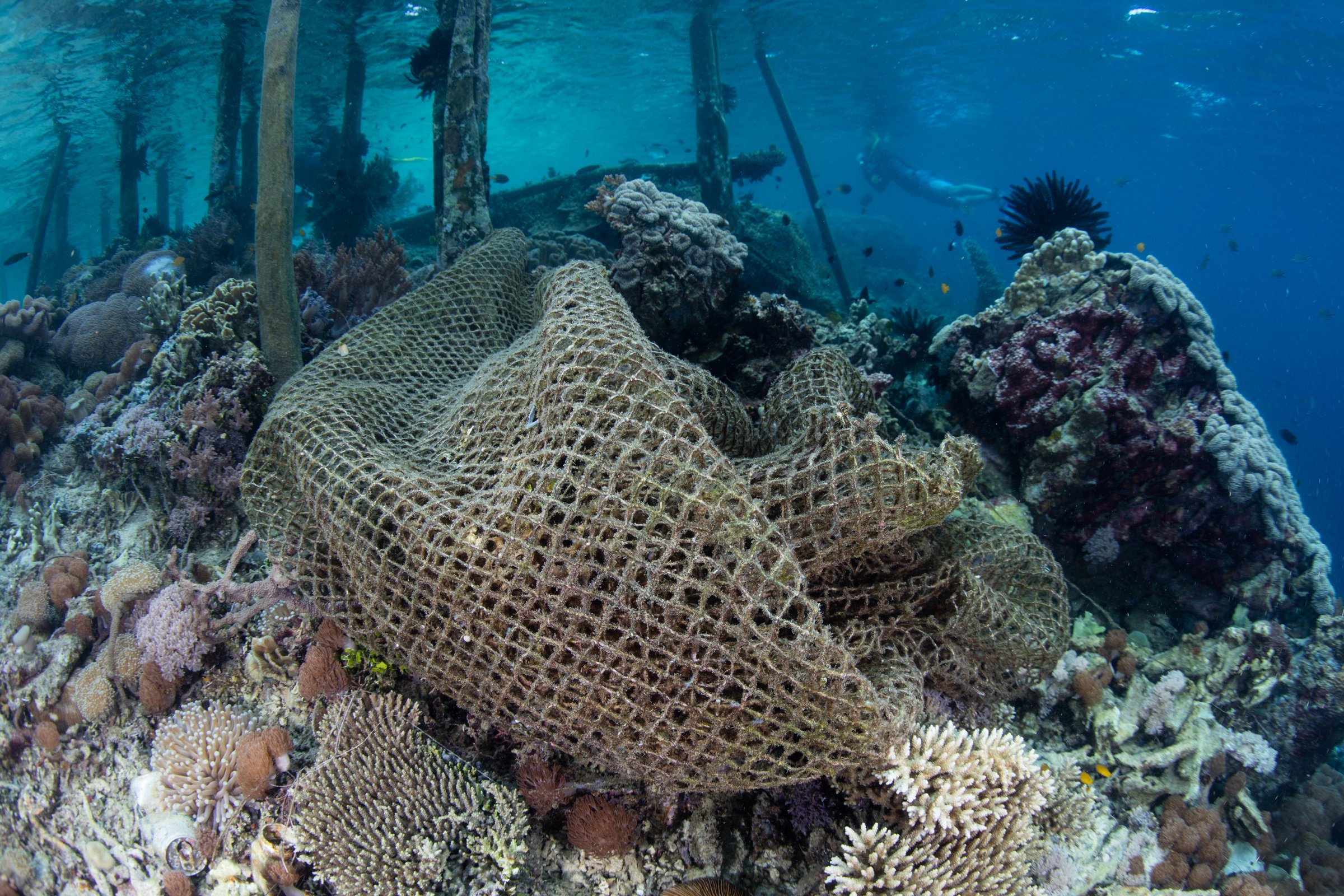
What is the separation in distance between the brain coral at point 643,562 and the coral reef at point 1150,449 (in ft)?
8.05

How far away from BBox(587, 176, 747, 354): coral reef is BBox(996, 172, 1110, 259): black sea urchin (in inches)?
173

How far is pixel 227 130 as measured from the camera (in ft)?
44.0

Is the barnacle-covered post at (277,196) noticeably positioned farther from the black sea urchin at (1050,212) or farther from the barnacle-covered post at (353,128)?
the barnacle-covered post at (353,128)

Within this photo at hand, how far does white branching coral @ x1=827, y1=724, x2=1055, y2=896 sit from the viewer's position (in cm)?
244

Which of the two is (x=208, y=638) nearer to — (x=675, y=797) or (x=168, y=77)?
(x=675, y=797)

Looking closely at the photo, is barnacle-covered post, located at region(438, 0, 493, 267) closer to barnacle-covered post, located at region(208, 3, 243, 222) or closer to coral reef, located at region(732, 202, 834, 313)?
coral reef, located at region(732, 202, 834, 313)

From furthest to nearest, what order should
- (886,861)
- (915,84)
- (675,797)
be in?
(915,84) → (675,797) → (886,861)

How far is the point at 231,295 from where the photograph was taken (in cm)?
555

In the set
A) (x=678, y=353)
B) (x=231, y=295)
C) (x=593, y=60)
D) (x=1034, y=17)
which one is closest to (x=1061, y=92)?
(x=1034, y=17)

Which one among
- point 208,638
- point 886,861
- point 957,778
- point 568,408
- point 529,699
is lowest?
point 208,638

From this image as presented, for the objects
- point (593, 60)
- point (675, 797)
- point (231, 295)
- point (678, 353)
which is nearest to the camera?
point (675, 797)

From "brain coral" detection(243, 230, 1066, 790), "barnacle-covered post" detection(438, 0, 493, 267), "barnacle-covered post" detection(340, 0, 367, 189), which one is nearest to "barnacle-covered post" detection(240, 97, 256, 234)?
Answer: "barnacle-covered post" detection(340, 0, 367, 189)

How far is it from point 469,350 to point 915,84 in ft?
144

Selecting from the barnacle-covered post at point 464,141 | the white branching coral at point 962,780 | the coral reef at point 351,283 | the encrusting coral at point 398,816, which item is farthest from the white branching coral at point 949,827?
the barnacle-covered post at point 464,141
